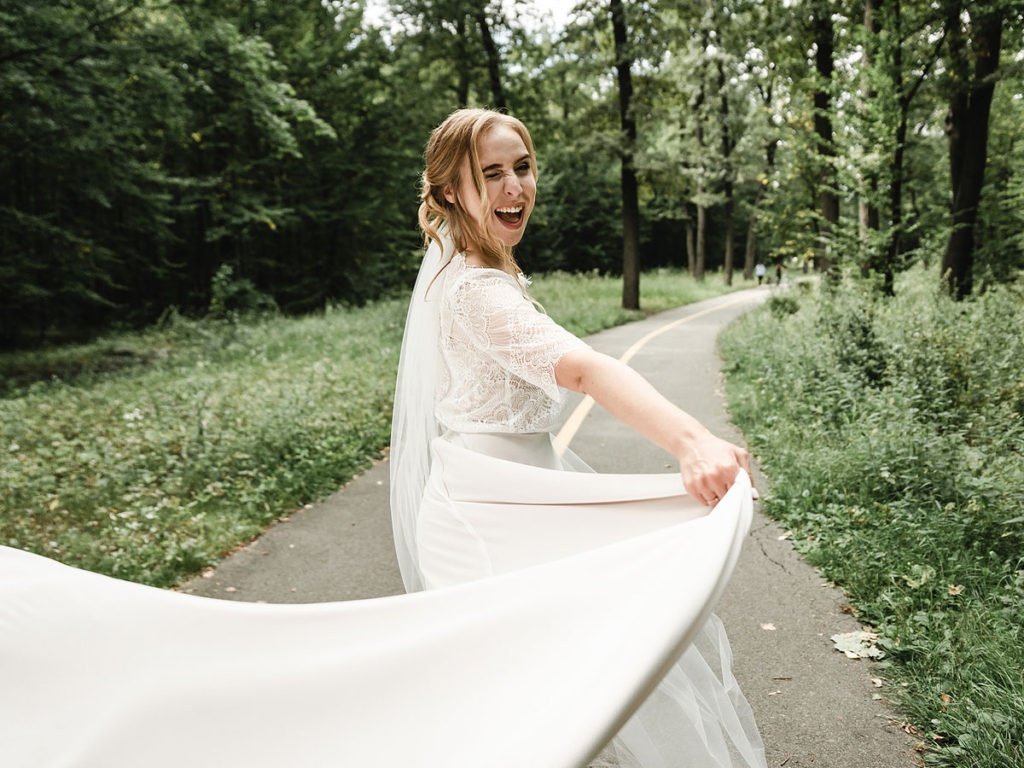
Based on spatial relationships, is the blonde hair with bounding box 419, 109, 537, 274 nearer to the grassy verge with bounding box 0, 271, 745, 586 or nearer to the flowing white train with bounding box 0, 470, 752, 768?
the flowing white train with bounding box 0, 470, 752, 768

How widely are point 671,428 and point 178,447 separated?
790 centimetres

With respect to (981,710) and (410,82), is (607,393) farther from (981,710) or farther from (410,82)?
(410,82)

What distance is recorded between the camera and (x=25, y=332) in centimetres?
2252

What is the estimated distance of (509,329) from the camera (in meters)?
1.83

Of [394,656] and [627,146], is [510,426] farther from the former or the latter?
[627,146]

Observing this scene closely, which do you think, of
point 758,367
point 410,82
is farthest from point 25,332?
point 758,367

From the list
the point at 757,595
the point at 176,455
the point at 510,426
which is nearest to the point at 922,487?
A: the point at 757,595

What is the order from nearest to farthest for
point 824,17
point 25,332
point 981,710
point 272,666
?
point 272,666 → point 981,710 → point 824,17 → point 25,332

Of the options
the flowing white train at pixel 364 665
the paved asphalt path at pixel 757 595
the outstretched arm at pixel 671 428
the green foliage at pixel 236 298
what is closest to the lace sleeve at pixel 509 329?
the outstretched arm at pixel 671 428

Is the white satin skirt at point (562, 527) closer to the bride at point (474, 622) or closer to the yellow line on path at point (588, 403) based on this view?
the bride at point (474, 622)

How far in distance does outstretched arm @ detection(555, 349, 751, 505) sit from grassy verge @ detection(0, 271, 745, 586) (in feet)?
15.6

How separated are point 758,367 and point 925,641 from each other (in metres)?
8.55


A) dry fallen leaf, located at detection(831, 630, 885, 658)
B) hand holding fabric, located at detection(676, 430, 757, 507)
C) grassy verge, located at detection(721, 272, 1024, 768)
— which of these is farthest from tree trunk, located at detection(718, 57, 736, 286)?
hand holding fabric, located at detection(676, 430, 757, 507)

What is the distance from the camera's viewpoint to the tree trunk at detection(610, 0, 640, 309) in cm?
2192
